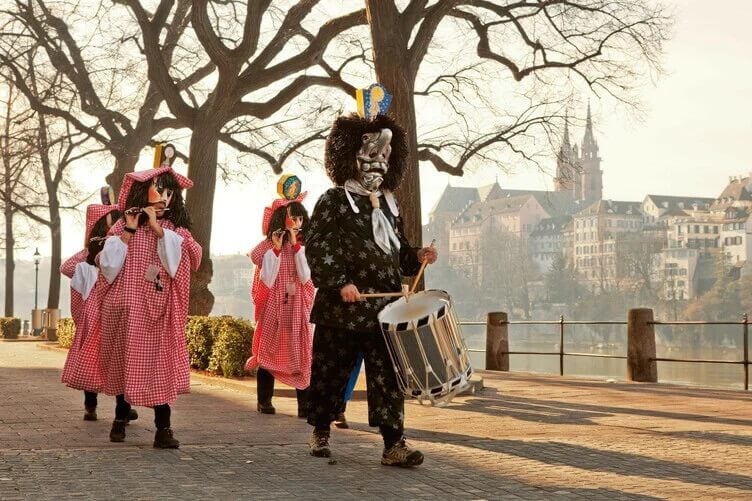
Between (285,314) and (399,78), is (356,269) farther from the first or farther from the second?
(399,78)

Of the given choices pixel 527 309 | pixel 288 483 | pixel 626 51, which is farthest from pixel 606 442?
pixel 527 309

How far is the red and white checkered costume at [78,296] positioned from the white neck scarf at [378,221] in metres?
2.18

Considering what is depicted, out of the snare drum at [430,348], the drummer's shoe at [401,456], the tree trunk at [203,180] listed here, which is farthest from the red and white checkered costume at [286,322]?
the tree trunk at [203,180]

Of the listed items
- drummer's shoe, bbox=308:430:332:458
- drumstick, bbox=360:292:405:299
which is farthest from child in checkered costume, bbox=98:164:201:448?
drumstick, bbox=360:292:405:299

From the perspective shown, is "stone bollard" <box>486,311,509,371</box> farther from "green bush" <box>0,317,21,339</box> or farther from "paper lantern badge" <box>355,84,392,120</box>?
"green bush" <box>0,317,21,339</box>

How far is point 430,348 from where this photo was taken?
5855mm

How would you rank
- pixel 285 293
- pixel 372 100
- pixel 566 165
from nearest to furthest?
pixel 372 100 → pixel 285 293 → pixel 566 165

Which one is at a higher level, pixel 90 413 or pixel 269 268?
pixel 269 268

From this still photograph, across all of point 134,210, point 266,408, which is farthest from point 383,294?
point 266,408

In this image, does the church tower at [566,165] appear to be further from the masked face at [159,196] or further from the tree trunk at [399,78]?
the masked face at [159,196]

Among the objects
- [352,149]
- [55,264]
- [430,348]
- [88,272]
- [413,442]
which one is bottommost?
[413,442]

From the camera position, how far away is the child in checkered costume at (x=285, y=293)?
9.39 meters

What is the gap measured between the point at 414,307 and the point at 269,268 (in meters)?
3.55

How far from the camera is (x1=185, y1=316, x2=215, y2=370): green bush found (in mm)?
14570
